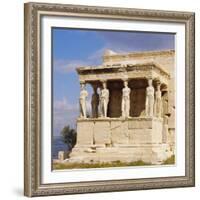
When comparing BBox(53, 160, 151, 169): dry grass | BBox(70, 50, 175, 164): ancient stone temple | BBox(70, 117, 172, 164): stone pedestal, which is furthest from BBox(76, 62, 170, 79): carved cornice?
BBox(53, 160, 151, 169): dry grass

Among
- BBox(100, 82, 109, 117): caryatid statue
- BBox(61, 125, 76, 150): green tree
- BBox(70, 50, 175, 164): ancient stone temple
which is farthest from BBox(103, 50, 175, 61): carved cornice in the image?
BBox(61, 125, 76, 150): green tree

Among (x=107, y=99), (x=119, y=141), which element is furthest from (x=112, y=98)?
(x=119, y=141)

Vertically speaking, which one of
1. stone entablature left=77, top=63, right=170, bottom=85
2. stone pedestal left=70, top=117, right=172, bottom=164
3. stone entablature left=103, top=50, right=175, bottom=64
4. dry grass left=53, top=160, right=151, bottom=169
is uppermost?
stone entablature left=103, top=50, right=175, bottom=64

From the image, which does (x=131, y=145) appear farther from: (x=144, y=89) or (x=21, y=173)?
(x=21, y=173)

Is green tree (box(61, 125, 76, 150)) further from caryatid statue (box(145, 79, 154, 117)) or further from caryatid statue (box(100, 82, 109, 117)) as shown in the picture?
caryatid statue (box(145, 79, 154, 117))

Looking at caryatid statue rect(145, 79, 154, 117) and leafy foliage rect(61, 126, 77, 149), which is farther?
caryatid statue rect(145, 79, 154, 117)

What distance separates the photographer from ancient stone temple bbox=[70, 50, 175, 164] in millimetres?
2092

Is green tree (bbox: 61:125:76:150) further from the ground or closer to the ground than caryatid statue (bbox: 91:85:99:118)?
closer to the ground

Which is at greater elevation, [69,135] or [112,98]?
[112,98]

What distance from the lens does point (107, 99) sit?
2115 mm

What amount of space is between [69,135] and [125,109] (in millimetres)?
197

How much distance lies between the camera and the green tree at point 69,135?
2.05 meters

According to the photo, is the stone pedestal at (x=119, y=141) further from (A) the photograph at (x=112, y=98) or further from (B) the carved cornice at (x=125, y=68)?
(B) the carved cornice at (x=125, y=68)

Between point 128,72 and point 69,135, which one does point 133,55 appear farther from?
point 69,135
